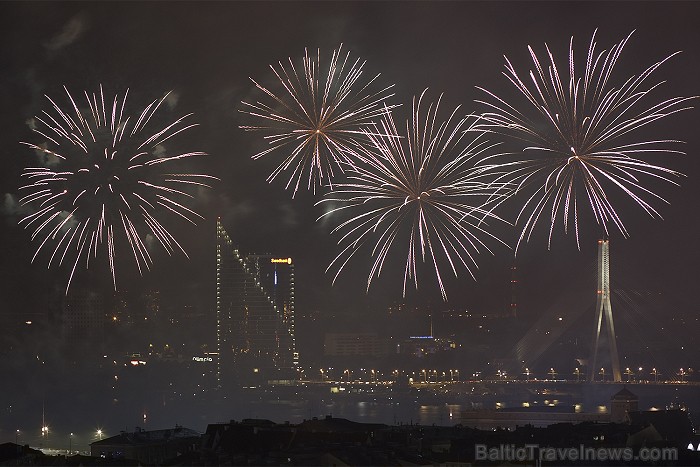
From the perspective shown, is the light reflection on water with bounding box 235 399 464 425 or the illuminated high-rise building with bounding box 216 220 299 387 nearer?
the light reflection on water with bounding box 235 399 464 425

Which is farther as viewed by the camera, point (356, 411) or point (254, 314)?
point (254, 314)

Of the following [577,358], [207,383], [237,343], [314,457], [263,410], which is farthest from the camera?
[577,358]

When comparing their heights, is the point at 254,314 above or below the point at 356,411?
above

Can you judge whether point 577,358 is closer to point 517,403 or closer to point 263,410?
point 517,403

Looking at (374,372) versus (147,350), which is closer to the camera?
(147,350)

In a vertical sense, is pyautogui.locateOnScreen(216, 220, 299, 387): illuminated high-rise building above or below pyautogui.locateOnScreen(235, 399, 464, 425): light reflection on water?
above

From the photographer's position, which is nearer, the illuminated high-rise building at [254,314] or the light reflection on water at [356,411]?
the light reflection on water at [356,411]

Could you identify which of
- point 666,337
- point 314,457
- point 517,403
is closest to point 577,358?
point 666,337

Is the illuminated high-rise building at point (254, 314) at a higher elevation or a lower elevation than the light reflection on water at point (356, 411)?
higher
